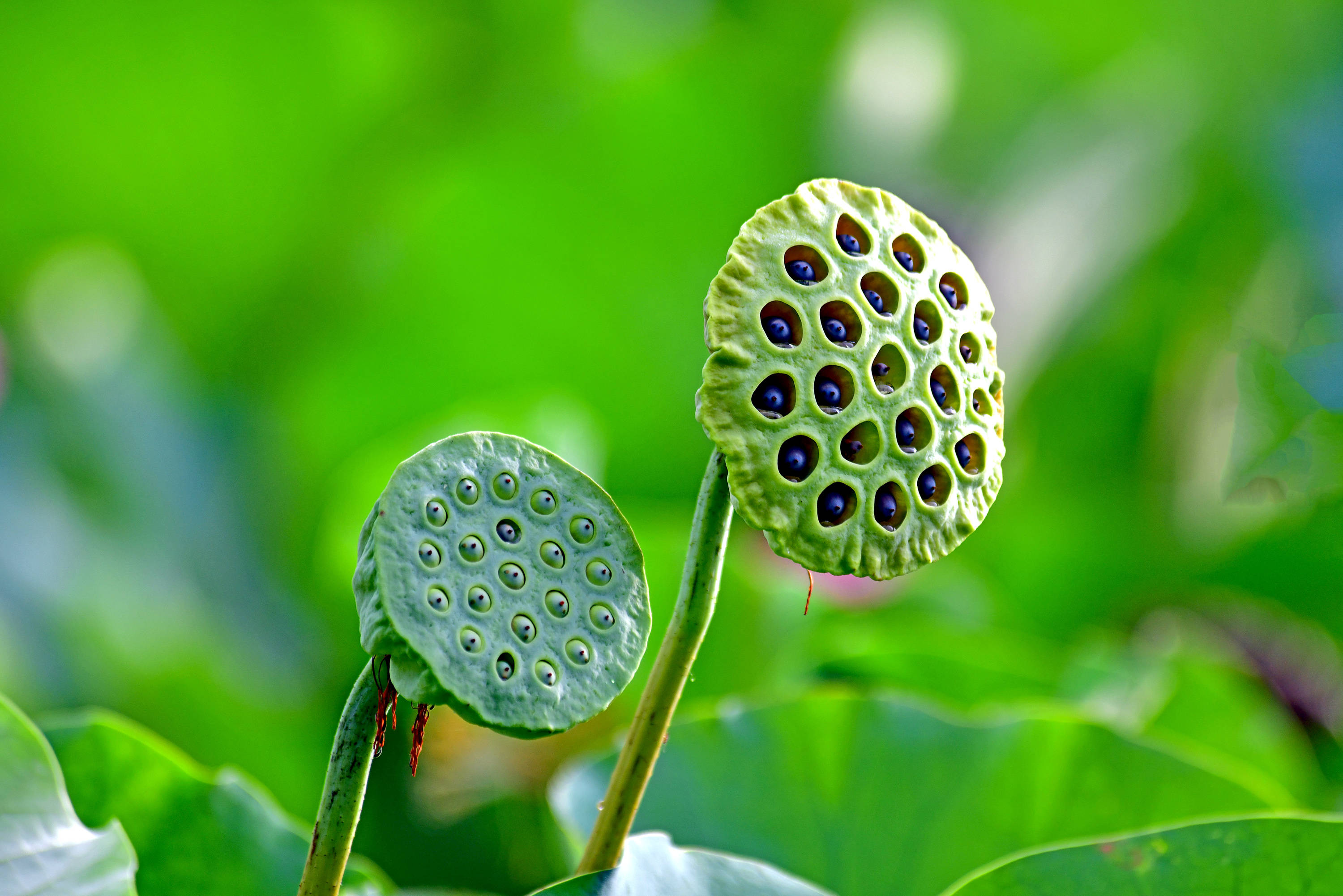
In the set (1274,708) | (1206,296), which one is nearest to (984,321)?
(1274,708)

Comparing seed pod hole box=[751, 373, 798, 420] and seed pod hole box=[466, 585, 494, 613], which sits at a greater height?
seed pod hole box=[751, 373, 798, 420]

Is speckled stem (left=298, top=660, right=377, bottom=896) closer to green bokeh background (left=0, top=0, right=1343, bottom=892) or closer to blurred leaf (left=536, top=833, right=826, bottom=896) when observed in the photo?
blurred leaf (left=536, top=833, right=826, bottom=896)

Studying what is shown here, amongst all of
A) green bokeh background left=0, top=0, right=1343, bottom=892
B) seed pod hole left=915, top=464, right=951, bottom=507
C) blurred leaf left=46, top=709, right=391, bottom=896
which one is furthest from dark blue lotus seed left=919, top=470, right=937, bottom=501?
green bokeh background left=0, top=0, right=1343, bottom=892

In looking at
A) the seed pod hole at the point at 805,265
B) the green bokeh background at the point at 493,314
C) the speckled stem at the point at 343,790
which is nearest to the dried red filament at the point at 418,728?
the speckled stem at the point at 343,790

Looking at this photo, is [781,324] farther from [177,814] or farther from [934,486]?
[177,814]

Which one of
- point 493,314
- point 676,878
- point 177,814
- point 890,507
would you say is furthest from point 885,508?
point 493,314

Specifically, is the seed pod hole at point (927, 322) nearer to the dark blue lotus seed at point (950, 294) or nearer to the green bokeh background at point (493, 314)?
the dark blue lotus seed at point (950, 294)

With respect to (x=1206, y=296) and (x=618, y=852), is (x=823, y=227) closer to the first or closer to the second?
(x=618, y=852)
